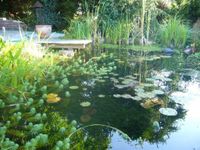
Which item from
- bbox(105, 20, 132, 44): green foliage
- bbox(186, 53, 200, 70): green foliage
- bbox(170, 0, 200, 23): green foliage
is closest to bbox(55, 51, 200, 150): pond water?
bbox(186, 53, 200, 70): green foliage

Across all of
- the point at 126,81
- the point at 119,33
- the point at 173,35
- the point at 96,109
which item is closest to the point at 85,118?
the point at 96,109

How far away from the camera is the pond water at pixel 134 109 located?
9.36ft

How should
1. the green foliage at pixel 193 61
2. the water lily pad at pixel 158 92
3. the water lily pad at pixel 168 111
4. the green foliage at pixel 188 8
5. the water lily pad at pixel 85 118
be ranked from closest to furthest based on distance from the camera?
1. the water lily pad at pixel 85 118
2. the water lily pad at pixel 168 111
3. the water lily pad at pixel 158 92
4. the green foliage at pixel 193 61
5. the green foliage at pixel 188 8

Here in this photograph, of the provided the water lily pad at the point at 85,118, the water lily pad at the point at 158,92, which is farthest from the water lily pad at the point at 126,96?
the water lily pad at the point at 85,118

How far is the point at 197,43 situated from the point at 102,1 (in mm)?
2769

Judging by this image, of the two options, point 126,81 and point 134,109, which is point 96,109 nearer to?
point 134,109

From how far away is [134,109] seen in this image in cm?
350

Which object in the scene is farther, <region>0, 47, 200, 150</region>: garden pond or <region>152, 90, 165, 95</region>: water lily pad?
<region>152, 90, 165, 95</region>: water lily pad

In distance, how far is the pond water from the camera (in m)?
2.85

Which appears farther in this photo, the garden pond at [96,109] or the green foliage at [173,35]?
the green foliage at [173,35]

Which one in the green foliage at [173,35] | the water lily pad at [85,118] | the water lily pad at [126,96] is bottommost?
the water lily pad at [85,118]

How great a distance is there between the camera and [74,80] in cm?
442

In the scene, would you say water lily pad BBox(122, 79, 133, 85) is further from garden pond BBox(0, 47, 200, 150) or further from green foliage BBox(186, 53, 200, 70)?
green foliage BBox(186, 53, 200, 70)

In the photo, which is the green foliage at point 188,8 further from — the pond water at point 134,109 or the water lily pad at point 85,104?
the water lily pad at point 85,104
